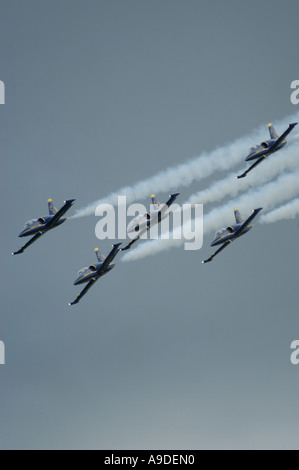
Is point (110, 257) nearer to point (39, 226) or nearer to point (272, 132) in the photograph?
point (39, 226)

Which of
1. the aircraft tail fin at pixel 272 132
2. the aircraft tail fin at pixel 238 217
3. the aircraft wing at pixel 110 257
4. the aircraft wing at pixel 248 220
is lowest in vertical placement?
the aircraft wing at pixel 110 257

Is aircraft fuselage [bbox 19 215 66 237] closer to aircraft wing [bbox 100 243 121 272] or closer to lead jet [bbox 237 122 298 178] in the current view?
aircraft wing [bbox 100 243 121 272]

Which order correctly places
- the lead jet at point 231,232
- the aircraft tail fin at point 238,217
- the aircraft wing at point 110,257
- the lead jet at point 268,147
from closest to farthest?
1. the lead jet at point 268,147
2. the aircraft wing at point 110,257
3. the lead jet at point 231,232
4. the aircraft tail fin at point 238,217

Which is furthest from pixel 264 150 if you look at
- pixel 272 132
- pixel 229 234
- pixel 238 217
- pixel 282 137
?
pixel 229 234

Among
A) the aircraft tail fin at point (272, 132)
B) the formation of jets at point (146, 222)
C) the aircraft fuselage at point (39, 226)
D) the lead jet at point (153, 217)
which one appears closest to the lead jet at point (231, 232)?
the formation of jets at point (146, 222)

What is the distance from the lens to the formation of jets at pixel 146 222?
425 feet

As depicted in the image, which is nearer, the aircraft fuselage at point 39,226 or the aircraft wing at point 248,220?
the aircraft fuselage at point 39,226

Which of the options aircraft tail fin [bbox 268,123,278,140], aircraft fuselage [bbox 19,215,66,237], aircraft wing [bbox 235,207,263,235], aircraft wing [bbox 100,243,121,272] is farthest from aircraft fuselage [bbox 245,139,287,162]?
aircraft fuselage [bbox 19,215,66,237]

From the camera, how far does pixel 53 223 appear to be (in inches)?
5108

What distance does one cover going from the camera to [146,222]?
132 meters

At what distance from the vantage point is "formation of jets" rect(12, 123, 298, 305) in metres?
130

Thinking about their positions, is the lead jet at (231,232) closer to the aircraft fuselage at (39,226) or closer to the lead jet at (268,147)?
the lead jet at (268,147)
